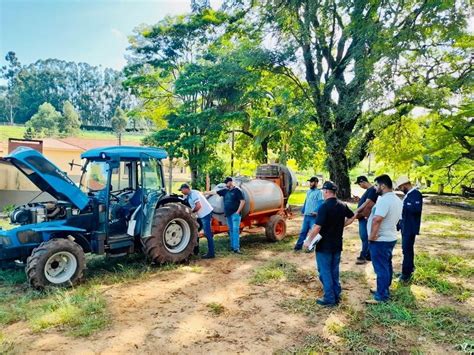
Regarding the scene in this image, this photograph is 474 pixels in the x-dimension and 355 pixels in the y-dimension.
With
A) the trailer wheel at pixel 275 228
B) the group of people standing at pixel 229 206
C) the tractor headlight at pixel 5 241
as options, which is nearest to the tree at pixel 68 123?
the trailer wheel at pixel 275 228

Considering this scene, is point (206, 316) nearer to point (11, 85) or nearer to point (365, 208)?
point (365, 208)

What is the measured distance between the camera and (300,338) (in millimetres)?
4375

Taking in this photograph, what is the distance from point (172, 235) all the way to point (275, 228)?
11.0ft

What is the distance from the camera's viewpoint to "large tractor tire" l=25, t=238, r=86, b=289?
5.64m

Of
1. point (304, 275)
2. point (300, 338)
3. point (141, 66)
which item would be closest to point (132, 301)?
point (300, 338)

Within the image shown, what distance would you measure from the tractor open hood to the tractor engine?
0.76 feet

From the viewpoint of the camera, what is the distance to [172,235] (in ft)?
25.3

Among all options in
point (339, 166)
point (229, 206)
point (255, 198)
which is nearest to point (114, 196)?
point (229, 206)

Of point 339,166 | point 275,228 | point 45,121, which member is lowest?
point 275,228

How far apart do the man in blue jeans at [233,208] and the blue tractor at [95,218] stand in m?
1.17

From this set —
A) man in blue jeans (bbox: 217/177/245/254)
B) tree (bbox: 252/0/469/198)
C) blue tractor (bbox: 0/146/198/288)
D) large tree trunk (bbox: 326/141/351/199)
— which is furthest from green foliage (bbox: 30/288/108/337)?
large tree trunk (bbox: 326/141/351/199)

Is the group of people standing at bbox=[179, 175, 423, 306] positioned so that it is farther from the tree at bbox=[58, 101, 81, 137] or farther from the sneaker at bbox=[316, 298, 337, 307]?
the tree at bbox=[58, 101, 81, 137]

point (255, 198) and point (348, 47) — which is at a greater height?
point (348, 47)

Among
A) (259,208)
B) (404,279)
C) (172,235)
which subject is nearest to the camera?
(404,279)
